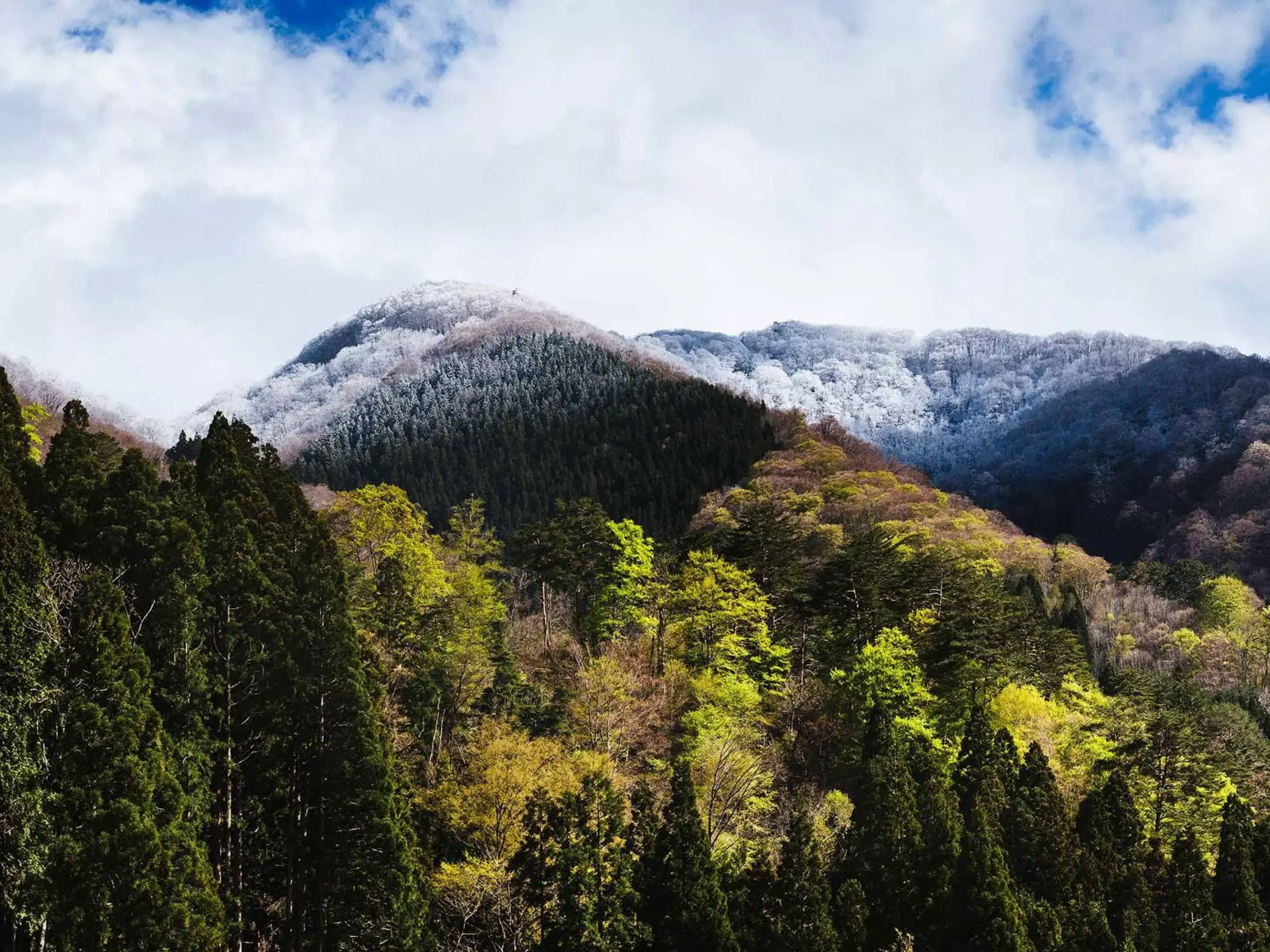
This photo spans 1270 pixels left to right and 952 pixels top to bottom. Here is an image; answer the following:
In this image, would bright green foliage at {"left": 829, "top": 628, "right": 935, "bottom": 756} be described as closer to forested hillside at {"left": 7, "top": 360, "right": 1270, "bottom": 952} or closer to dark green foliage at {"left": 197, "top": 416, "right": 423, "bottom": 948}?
forested hillside at {"left": 7, "top": 360, "right": 1270, "bottom": 952}

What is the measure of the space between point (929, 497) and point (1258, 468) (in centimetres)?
7414

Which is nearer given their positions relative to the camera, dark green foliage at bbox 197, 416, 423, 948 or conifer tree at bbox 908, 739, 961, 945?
dark green foliage at bbox 197, 416, 423, 948

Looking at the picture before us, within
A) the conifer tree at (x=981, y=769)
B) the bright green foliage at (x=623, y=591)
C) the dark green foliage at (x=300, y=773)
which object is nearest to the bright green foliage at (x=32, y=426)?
the dark green foliage at (x=300, y=773)

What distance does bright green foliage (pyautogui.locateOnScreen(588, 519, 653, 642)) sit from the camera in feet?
161

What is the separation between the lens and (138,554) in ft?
100

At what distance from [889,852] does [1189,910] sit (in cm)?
1084

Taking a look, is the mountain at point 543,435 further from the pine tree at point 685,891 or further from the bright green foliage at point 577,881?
the bright green foliage at point 577,881

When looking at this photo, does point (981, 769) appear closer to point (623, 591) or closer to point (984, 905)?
point (984, 905)

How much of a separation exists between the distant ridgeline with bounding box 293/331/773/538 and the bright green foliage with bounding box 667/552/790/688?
38.5 meters

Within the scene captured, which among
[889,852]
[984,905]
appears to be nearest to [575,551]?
[889,852]

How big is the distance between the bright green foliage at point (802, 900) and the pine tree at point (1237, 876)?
1651 centimetres

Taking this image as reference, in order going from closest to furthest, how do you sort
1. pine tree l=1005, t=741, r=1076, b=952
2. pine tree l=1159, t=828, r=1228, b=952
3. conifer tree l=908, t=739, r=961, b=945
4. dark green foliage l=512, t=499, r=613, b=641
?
conifer tree l=908, t=739, r=961, b=945
pine tree l=1159, t=828, r=1228, b=952
pine tree l=1005, t=741, r=1076, b=952
dark green foliage l=512, t=499, r=613, b=641

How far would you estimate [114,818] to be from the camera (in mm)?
24484

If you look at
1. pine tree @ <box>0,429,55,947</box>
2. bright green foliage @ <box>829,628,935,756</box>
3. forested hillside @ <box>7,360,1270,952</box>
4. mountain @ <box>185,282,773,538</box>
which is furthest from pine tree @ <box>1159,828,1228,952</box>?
mountain @ <box>185,282,773,538</box>
